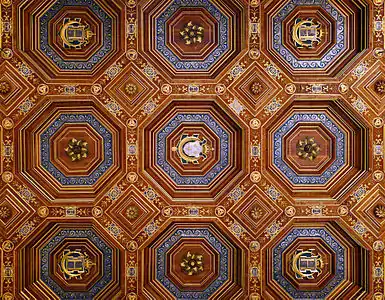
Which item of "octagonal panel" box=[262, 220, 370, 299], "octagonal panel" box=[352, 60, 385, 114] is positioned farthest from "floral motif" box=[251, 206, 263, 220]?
"octagonal panel" box=[352, 60, 385, 114]

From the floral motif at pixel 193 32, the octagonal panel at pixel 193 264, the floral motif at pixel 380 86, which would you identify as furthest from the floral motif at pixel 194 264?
the floral motif at pixel 380 86

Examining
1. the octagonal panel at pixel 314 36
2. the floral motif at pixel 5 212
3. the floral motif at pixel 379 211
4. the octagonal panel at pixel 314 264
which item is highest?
the octagonal panel at pixel 314 36

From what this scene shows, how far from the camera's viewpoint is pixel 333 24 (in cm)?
672

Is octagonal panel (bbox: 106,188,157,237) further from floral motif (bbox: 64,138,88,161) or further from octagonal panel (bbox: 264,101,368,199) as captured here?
octagonal panel (bbox: 264,101,368,199)

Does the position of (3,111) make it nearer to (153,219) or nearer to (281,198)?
(153,219)

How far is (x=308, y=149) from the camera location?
6.83 metres

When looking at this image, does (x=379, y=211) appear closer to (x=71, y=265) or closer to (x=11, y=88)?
(x=71, y=265)

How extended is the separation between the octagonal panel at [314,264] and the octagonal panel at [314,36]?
2.38 m

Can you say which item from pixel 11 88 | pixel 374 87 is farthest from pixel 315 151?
pixel 11 88

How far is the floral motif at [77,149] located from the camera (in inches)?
269

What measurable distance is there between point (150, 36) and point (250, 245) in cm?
342

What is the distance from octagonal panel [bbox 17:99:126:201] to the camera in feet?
22.2

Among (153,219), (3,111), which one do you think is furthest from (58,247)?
(3,111)

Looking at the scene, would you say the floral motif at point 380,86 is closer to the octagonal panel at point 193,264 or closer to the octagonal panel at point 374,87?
the octagonal panel at point 374,87
